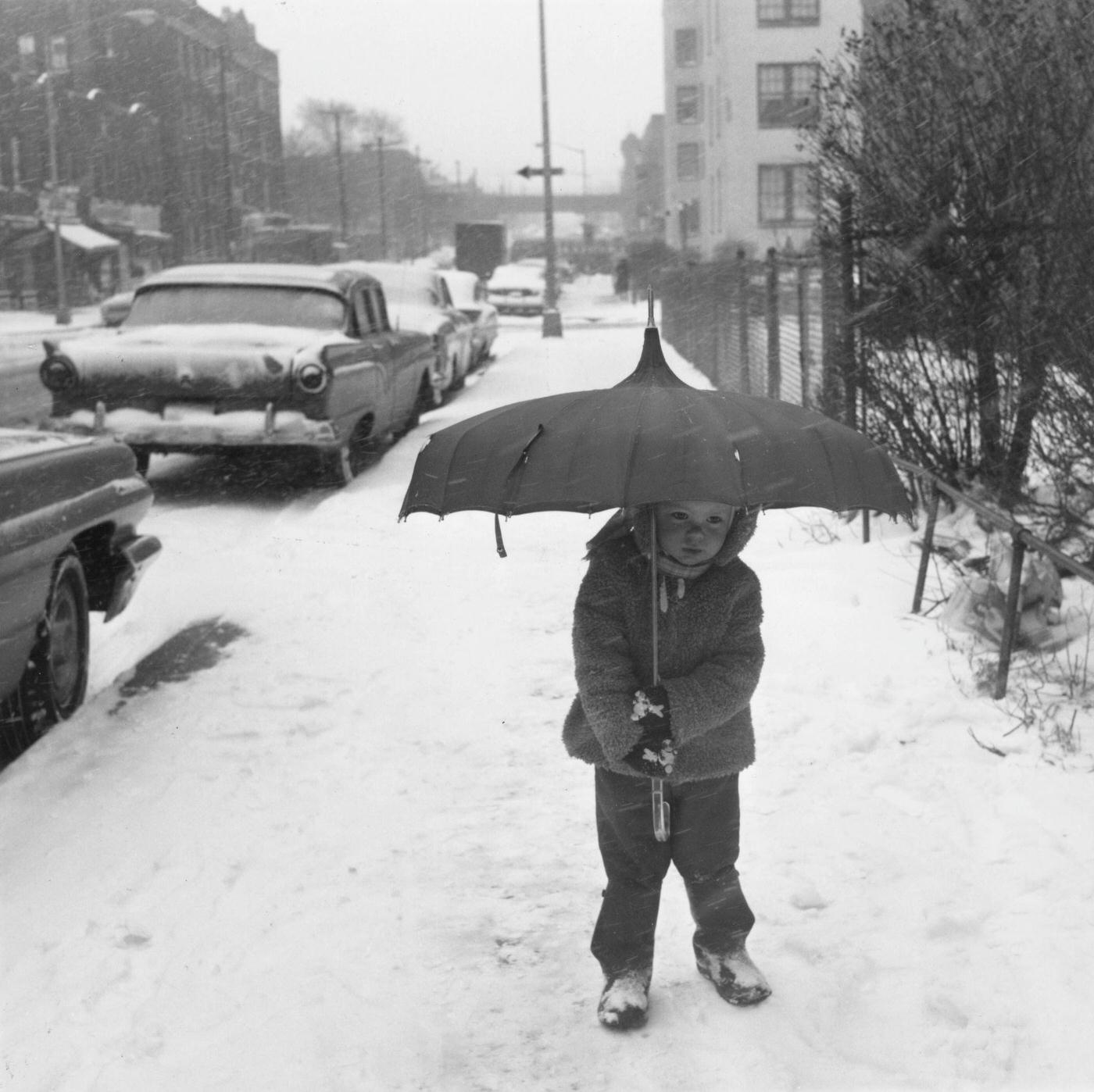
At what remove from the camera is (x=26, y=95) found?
161 feet

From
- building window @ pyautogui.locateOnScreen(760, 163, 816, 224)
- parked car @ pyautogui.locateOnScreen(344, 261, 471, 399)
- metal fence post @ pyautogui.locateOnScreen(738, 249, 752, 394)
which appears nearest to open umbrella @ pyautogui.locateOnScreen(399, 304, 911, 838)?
metal fence post @ pyautogui.locateOnScreen(738, 249, 752, 394)

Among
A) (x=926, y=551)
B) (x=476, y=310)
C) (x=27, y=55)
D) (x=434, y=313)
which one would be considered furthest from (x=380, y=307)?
(x=27, y=55)

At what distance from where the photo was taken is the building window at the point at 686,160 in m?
57.9

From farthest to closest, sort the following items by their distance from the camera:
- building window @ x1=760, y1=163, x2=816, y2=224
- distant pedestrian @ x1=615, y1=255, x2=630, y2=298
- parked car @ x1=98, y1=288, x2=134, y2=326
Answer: distant pedestrian @ x1=615, y1=255, x2=630, y2=298 → building window @ x1=760, y1=163, x2=816, y2=224 → parked car @ x1=98, y1=288, x2=134, y2=326

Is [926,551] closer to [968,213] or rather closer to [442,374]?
[968,213]

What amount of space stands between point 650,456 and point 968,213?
14.5 feet

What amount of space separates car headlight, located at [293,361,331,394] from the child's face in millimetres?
6362

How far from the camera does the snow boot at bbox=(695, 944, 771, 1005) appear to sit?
320 centimetres

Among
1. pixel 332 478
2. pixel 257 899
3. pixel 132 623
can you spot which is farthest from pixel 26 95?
pixel 257 899

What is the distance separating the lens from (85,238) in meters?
49.8

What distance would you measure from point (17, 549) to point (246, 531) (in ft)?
14.4

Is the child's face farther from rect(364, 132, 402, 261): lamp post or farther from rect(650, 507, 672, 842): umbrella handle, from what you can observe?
rect(364, 132, 402, 261): lamp post

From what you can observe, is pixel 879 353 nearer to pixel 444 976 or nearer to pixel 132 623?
pixel 132 623

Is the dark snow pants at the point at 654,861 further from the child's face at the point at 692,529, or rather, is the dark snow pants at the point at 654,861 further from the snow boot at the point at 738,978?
the child's face at the point at 692,529
